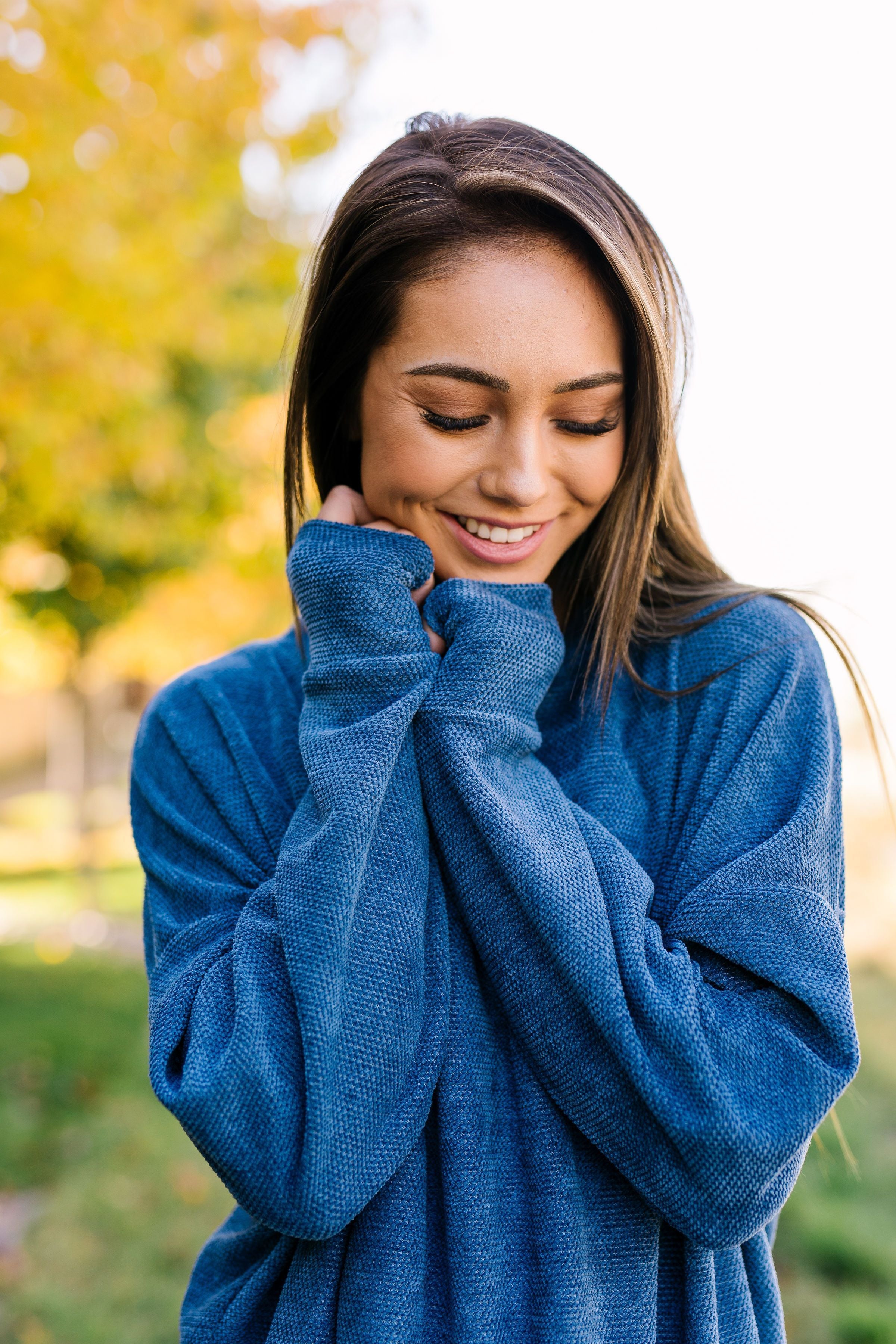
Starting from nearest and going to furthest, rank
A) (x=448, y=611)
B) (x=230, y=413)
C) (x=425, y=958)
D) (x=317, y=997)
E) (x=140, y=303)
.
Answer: (x=317, y=997) < (x=425, y=958) < (x=448, y=611) < (x=140, y=303) < (x=230, y=413)

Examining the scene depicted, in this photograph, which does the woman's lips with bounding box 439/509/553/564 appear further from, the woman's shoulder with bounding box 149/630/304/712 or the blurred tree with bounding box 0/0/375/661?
the blurred tree with bounding box 0/0/375/661

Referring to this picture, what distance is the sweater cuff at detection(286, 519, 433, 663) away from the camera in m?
1.60

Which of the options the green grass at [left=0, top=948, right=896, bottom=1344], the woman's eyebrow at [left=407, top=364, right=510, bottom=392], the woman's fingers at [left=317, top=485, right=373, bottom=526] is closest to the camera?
the woman's eyebrow at [left=407, top=364, right=510, bottom=392]

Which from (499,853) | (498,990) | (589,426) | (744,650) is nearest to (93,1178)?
(498,990)

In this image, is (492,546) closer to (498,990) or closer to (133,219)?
(498,990)

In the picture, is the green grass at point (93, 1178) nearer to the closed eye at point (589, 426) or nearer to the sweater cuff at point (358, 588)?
the sweater cuff at point (358, 588)

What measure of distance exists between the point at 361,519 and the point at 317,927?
70 centimetres

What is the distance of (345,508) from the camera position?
180 centimetres

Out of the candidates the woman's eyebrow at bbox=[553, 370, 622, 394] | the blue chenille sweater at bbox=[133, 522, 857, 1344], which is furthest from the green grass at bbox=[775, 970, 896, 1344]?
the woman's eyebrow at bbox=[553, 370, 622, 394]

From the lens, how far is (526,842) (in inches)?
56.6

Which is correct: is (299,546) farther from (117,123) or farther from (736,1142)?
(117,123)

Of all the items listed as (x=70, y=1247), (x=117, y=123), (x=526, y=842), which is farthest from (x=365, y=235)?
(x=70, y=1247)

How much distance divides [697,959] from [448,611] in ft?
1.93

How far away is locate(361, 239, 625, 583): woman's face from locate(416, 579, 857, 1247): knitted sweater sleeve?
0.12 meters
